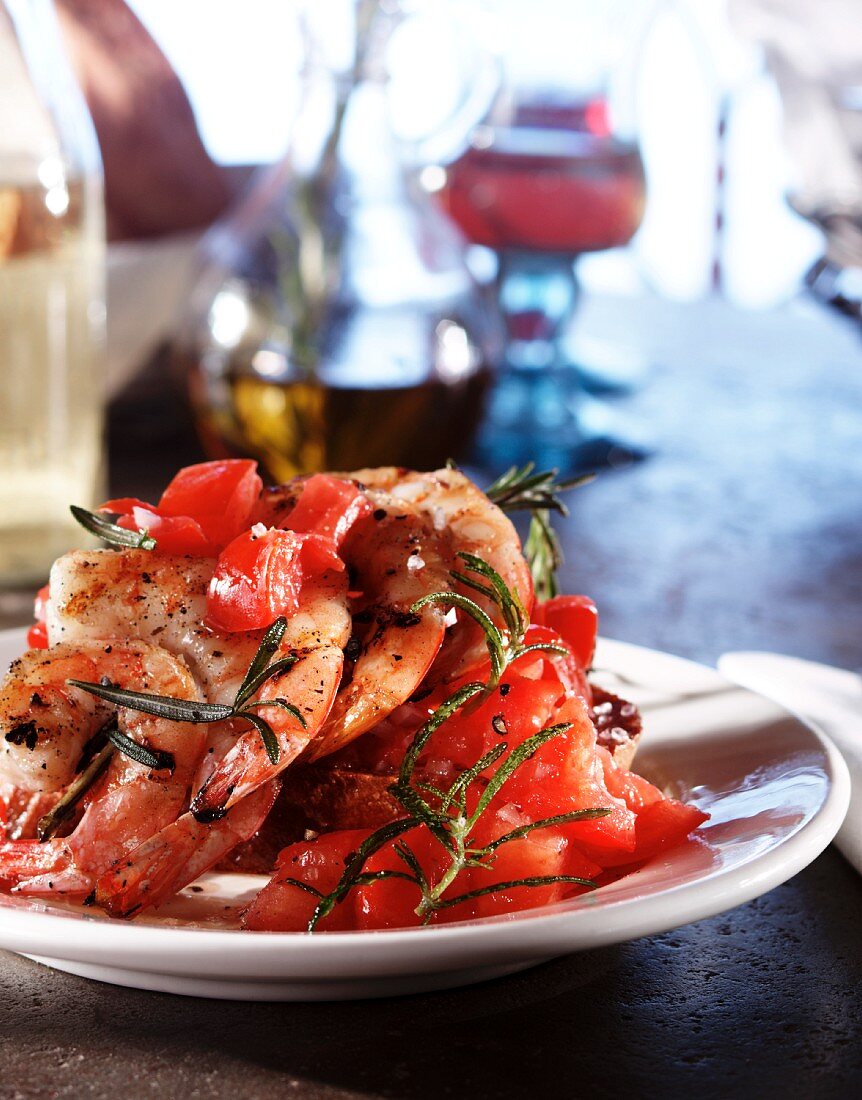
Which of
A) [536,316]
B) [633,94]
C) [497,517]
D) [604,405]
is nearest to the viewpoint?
[497,517]

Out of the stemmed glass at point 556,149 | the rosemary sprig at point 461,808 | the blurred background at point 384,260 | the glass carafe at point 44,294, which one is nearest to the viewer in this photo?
the rosemary sprig at point 461,808

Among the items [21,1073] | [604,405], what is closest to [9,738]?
[21,1073]

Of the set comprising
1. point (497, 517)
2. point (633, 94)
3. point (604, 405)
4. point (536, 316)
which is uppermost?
point (633, 94)

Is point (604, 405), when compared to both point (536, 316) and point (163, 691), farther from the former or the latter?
point (163, 691)

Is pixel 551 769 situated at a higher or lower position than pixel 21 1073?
higher

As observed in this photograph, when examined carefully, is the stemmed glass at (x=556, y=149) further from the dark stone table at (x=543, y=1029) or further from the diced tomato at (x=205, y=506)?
the dark stone table at (x=543, y=1029)

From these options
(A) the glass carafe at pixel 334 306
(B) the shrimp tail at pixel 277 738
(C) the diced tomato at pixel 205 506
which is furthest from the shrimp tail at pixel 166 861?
(A) the glass carafe at pixel 334 306

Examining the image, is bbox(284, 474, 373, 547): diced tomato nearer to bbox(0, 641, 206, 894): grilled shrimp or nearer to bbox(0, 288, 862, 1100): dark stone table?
bbox(0, 641, 206, 894): grilled shrimp

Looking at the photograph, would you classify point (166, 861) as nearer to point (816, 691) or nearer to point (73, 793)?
point (73, 793)

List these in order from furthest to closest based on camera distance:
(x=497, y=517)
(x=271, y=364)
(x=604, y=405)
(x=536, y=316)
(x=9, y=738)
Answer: (x=604, y=405)
(x=536, y=316)
(x=271, y=364)
(x=497, y=517)
(x=9, y=738)
